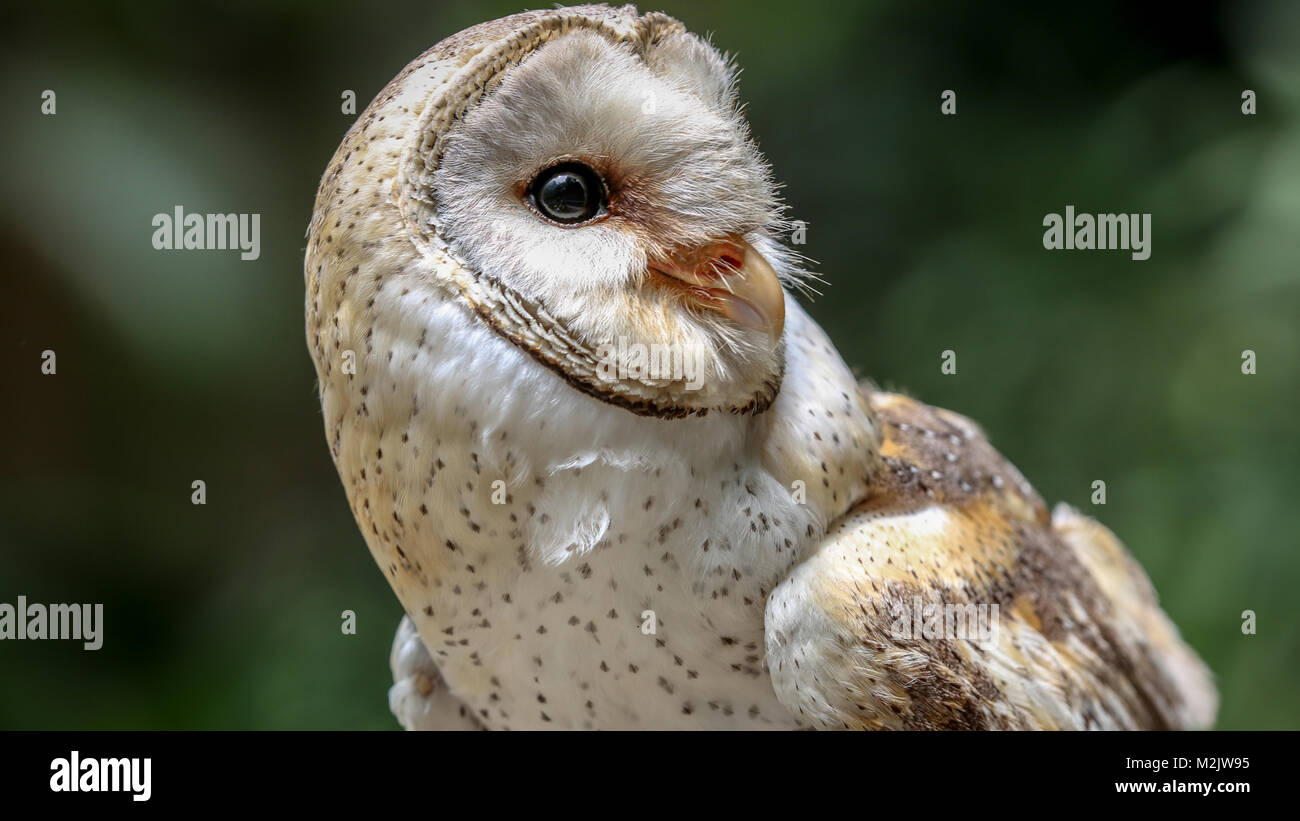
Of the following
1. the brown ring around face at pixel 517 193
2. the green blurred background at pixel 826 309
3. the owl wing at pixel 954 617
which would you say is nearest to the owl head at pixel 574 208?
the brown ring around face at pixel 517 193

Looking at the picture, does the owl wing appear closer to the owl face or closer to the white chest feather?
the white chest feather

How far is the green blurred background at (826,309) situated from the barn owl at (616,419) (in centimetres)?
104

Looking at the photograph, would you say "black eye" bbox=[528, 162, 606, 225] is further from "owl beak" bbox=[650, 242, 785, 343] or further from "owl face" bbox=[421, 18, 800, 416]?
"owl beak" bbox=[650, 242, 785, 343]

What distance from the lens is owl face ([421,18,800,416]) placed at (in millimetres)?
985

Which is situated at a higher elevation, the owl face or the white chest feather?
the owl face

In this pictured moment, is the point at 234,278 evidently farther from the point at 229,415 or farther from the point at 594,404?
the point at 594,404

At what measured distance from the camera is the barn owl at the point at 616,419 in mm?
996

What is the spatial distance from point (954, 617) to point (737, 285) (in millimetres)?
435

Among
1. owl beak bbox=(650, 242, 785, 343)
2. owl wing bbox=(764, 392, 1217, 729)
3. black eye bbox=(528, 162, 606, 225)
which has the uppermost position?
black eye bbox=(528, 162, 606, 225)

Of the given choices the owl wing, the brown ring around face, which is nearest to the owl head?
the brown ring around face

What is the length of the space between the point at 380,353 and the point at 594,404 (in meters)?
0.21

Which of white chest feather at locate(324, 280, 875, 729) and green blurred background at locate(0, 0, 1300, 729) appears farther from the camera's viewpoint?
green blurred background at locate(0, 0, 1300, 729)

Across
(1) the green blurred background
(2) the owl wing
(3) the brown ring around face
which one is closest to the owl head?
(3) the brown ring around face
